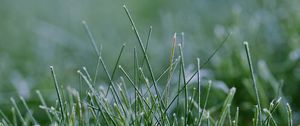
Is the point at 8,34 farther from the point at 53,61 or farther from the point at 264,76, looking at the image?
the point at 264,76

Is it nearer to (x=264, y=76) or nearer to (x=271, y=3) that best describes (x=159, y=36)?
(x=271, y=3)

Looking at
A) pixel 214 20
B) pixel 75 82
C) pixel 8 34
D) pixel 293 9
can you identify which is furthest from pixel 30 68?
pixel 293 9

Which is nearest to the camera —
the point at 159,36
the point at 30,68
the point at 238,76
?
the point at 238,76

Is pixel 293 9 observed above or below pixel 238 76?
above

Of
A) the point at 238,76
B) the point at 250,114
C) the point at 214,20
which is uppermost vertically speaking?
the point at 214,20

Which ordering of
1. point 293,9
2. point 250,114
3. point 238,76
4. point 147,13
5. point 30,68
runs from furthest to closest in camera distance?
point 147,13 < point 30,68 < point 293,9 < point 238,76 < point 250,114

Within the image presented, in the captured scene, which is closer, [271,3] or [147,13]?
[271,3]
